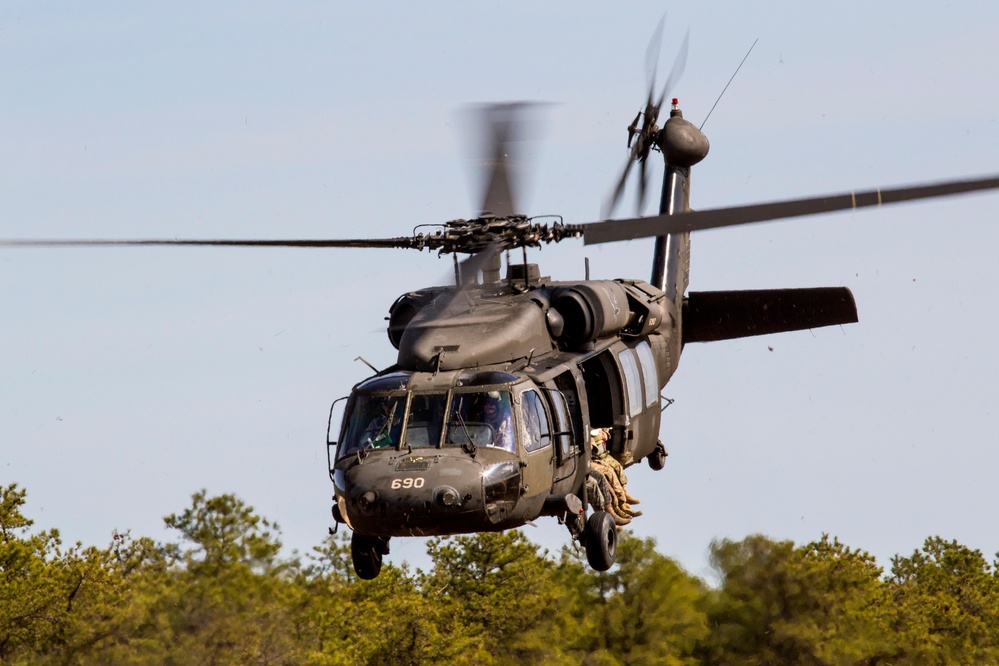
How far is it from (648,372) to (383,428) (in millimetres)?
4731

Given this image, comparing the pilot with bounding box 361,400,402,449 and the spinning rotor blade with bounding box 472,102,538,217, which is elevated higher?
the spinning rotor blade with bounding box 472,102,538,217

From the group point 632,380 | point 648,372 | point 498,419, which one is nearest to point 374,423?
point 498,419

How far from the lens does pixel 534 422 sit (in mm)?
17328

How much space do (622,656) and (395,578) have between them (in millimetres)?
A: 6588

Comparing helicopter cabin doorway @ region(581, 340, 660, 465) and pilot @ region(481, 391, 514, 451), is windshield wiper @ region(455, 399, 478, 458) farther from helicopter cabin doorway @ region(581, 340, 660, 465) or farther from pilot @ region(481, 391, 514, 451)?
helicopter cabin doorway @ region(581, 340, 660, 465)

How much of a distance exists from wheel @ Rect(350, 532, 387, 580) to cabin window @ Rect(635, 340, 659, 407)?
4.09 m

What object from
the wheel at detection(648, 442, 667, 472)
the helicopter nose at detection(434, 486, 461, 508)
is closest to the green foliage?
the wheel at detection(648, 442, 667, 472)

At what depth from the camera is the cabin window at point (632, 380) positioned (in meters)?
19.6

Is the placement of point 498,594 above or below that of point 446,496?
above

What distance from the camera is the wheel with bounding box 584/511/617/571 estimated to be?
18.0 meters

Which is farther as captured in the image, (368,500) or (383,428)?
(383,428)

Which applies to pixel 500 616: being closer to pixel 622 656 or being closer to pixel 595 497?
pixel 622 656

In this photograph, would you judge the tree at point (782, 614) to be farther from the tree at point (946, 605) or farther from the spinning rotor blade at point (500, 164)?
the spinning rotor blade at point (500, 164)

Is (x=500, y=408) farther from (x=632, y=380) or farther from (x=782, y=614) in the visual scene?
(x=782, y=614)
